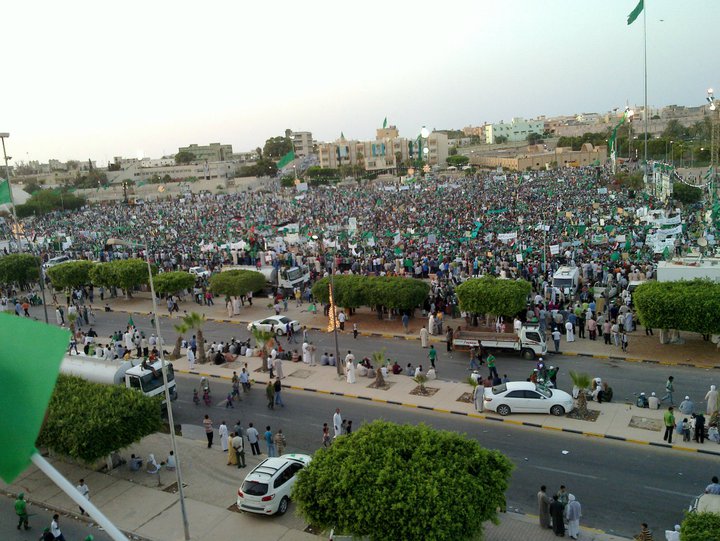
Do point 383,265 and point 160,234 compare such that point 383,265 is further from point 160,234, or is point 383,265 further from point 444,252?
point 160,234

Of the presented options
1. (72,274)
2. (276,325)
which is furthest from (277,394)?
(72,274)

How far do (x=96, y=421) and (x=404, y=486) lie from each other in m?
8.27

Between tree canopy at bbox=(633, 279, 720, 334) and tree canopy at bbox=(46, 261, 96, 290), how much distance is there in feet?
97.8

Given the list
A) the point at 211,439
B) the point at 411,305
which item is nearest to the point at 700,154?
the point at 411,305

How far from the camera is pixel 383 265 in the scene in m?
35.8

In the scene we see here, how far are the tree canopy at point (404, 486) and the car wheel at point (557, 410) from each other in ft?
21.9

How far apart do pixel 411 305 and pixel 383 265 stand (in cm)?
927

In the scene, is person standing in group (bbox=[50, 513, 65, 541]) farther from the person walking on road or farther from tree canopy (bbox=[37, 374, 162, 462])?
tree canopy (bbox=[37, 374, 162, 462])

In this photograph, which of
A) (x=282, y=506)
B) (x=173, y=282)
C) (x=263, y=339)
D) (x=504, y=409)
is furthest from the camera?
(x=173, y=282)

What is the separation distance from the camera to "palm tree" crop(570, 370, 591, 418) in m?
17.0

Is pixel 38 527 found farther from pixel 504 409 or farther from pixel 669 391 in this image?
pixel 669 391

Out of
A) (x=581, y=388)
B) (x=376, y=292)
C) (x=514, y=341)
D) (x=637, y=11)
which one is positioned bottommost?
(x=514, y=341)

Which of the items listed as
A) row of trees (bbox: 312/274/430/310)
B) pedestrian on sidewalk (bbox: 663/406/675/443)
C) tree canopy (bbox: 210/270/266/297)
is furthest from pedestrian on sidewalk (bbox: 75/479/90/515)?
tree canopy (bbox: 210/270/266/297)

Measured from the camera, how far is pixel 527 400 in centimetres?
1745
